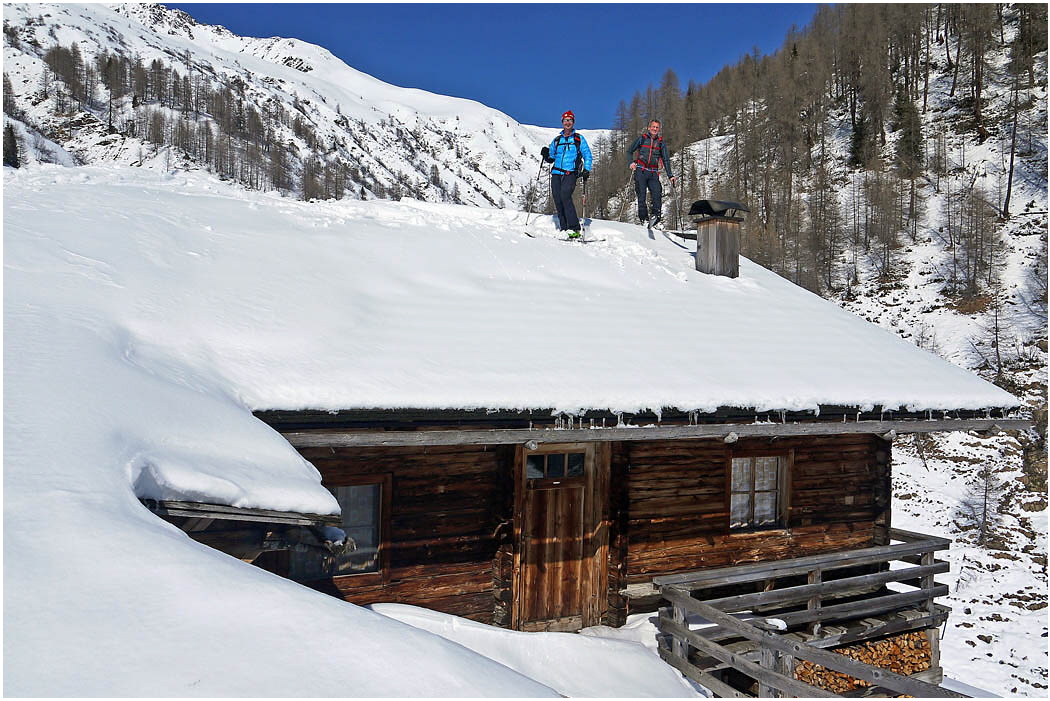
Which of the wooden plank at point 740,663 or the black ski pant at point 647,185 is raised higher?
the black ski pant at point 647,185

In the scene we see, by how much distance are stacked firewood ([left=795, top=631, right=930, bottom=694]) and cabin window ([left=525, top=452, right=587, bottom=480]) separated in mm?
3769

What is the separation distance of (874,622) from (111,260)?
9771 mm

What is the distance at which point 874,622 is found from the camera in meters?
8.30

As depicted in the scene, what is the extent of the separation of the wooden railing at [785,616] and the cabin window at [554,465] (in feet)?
4.89

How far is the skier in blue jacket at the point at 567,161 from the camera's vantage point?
10492 millimetres

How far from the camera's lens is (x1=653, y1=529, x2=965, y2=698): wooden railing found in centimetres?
588

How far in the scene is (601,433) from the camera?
19.9 feet

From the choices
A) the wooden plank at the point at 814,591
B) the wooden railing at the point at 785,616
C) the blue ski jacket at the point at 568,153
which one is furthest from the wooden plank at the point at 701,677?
the blue ski jacket at the point at 568,153

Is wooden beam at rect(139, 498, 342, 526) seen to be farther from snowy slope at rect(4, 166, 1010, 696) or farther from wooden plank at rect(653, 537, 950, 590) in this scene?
wooden plank at rect(653, 537, 950, 590)

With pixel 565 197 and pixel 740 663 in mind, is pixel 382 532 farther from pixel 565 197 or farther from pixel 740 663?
pixel 565 197

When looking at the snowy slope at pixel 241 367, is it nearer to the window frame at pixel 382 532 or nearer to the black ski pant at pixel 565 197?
the black ski pant at pixel 565 197

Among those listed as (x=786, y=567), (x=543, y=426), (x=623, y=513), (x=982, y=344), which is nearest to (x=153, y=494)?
(x=543, y=426)

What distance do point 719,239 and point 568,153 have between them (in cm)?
290

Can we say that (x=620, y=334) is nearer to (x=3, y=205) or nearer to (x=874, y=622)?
(x=874, y=622)
